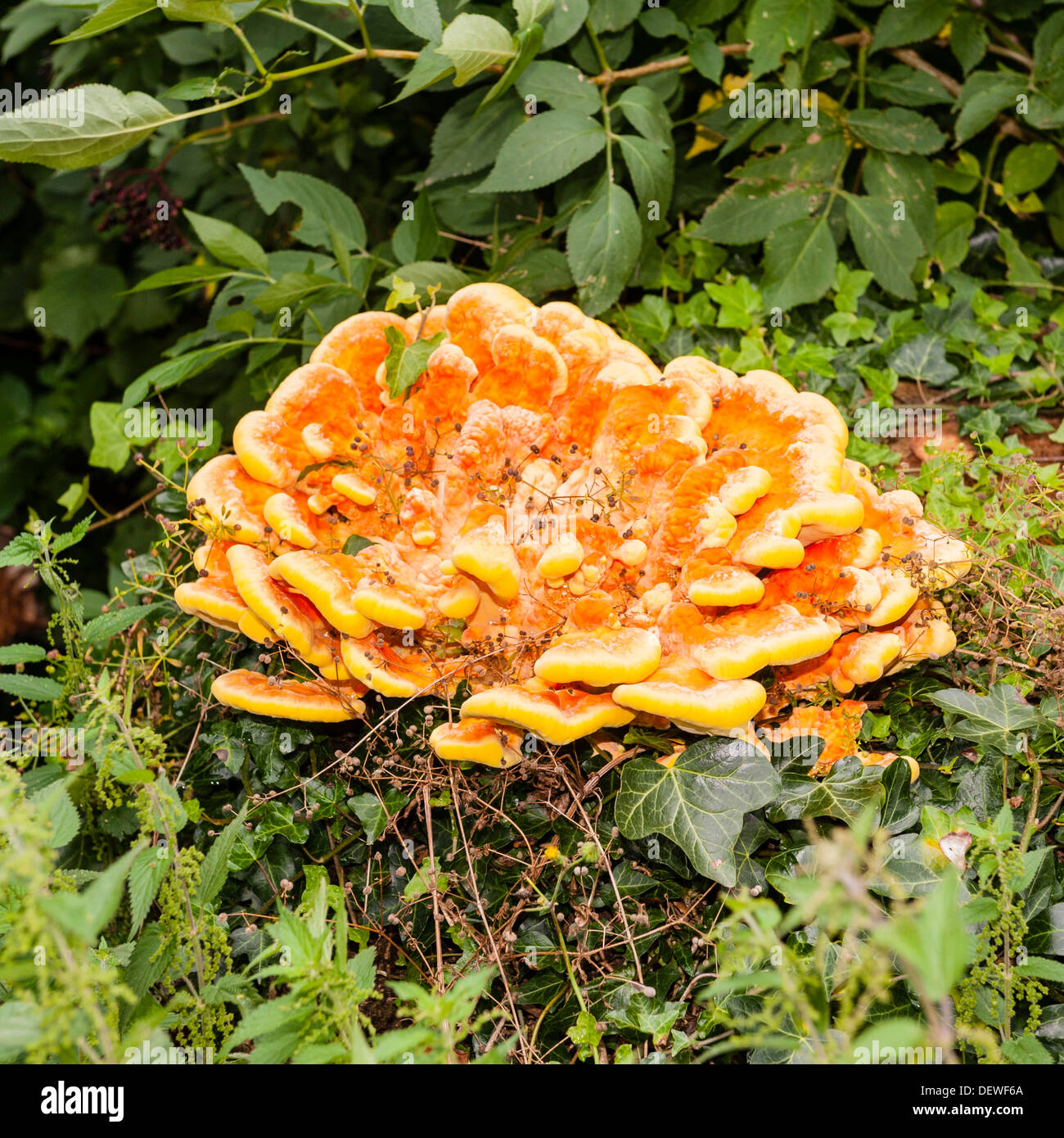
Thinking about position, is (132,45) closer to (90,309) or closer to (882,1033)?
(90,309)

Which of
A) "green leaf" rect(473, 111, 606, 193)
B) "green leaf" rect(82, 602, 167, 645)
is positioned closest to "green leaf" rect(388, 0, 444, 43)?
"green leaf" rect(473, 111, 606, 193)

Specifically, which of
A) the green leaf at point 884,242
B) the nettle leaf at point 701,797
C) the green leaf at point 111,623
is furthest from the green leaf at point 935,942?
the green leaf at point 884,242

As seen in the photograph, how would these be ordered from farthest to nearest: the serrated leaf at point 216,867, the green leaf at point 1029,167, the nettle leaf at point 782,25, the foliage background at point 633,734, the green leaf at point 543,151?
1. the green leaf at point 1029,167
2. the nettle leaf at point 782,25
3. the green leaf at point 543,151
4. the serrated leaf at point 216,867
5. the foliage background at point 633,734

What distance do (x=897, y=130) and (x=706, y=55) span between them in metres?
0.78

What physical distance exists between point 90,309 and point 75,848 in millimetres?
3750

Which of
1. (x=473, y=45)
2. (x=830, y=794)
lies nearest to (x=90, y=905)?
(x=830, y=794)

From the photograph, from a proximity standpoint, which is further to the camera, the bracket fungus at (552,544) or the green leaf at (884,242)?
the green leaf at (884,242)

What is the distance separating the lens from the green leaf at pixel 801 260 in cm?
339

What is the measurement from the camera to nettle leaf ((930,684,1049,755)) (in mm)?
2334

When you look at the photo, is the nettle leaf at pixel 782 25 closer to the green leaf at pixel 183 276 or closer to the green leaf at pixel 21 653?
the green leaf at pixel 183 276

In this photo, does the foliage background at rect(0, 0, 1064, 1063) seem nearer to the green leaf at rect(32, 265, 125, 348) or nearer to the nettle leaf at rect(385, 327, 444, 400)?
the nettle leaf at rect(385, 327, 444, 400)

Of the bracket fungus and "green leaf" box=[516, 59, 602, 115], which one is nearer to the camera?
the bracket fungus

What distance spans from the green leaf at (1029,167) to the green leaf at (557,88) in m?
1.76

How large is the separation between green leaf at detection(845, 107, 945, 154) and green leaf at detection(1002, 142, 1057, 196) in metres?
0.46
